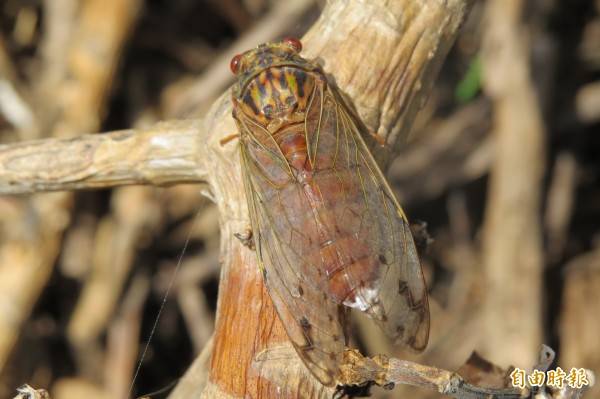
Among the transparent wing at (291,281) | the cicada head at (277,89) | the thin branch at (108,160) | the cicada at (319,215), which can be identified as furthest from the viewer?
the cicada head at (277,89)

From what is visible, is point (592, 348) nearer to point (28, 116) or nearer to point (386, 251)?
point (386, 251)

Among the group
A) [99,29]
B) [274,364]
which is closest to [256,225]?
[274,364]

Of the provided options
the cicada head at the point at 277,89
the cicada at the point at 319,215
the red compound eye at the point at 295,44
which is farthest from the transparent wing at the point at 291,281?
the red compound eye at the point at 295,44

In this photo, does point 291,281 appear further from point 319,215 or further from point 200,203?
point 200,203

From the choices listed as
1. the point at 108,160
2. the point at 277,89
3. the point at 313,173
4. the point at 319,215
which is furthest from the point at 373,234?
the point at 108,160

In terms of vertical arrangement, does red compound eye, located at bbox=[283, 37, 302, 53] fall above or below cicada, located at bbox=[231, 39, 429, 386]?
above

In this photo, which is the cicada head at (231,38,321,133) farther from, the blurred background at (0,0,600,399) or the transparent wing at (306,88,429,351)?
the blurred background at (0,0,600,399)

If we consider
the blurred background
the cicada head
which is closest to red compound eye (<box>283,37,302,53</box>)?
the cicada head

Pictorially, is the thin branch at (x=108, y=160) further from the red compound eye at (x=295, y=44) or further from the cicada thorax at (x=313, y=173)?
the red compound eye at (x=295, y=44)
